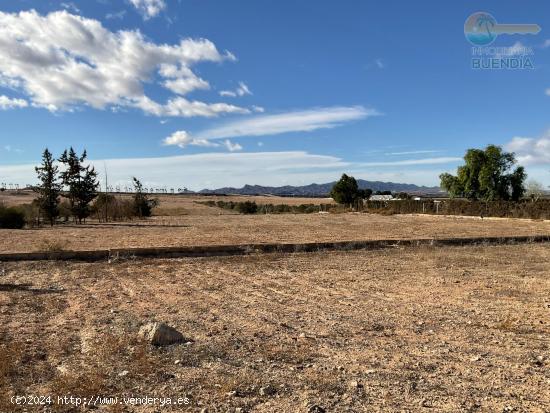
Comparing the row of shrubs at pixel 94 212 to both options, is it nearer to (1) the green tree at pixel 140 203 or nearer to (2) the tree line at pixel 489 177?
(1) the green tree at pixel 140 203

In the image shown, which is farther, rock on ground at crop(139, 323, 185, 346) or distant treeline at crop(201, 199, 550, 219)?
distant treeline at crop(201, 199, 550, 219)

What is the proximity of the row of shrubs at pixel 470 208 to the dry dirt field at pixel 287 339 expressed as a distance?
28423mm

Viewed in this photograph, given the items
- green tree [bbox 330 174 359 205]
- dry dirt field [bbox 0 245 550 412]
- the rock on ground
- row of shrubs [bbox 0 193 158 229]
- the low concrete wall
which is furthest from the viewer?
green tree [bbox 330 174 359 205]

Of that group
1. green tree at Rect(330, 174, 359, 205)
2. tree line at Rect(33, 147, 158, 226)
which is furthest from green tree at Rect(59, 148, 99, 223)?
green tree at Rect(330, 174, 359, 205)

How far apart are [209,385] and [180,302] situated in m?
4.12

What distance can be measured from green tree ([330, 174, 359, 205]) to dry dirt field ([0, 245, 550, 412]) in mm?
55576

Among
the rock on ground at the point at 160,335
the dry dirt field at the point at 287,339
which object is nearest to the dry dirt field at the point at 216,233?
the dry dirt field at the point at 287,339

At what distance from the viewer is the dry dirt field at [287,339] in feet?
14.1

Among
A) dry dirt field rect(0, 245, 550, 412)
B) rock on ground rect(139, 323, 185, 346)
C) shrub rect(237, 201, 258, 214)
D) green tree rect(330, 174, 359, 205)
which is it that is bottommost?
dry dirt field rect(0, 245, 550, 412)

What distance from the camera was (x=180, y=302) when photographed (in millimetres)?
8477

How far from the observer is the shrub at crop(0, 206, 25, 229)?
28734 millimetres

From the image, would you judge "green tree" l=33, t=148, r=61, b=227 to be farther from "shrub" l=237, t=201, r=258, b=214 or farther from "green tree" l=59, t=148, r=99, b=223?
"shrub" l=237, t=201, r=258, b=214

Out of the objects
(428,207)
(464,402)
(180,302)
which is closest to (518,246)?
(180,302)

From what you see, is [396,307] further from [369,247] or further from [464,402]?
[369,247]
